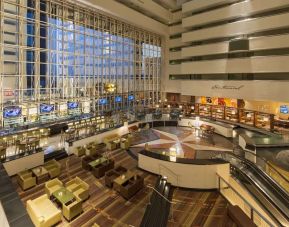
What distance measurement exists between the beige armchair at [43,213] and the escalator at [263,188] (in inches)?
231

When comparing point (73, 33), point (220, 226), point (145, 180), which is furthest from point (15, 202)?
point (73, 33)

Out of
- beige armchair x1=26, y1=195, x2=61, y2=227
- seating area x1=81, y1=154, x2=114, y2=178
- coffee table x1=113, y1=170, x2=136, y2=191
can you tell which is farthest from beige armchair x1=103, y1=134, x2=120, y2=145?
beige armchair x1=26, y1=195, x2=61, y2=227

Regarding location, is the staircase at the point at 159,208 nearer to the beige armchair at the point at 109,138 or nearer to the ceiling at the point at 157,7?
the beige armchair at the point at 109,138

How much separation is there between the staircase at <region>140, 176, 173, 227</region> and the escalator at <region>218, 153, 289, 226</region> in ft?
8.96

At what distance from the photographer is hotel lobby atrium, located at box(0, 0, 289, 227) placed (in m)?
5.88

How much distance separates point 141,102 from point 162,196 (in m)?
15.9

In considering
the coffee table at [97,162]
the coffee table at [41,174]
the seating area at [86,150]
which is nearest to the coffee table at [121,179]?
the coffee table at [97,162]

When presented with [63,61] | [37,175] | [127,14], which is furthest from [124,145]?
[127,14]

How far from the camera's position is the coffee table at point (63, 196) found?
18.6 feet

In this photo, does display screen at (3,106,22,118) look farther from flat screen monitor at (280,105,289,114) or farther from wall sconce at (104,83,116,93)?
flat screen monitor at (280,105,289,114)

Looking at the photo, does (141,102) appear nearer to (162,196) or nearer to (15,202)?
(162,196)

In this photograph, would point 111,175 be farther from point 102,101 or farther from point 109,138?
point 102,101

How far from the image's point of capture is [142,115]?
1623 cm

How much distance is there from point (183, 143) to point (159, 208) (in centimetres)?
694
